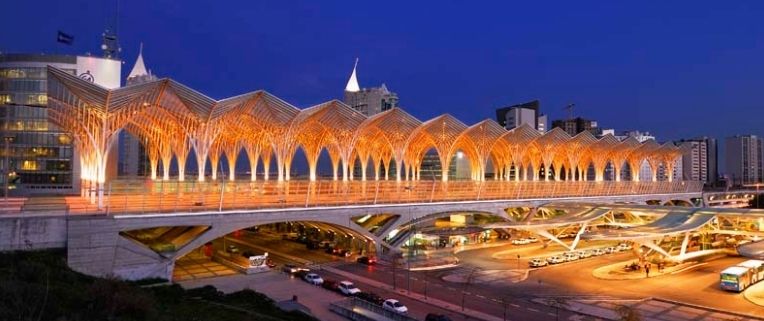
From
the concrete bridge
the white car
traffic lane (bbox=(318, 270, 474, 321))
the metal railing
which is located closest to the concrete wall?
the concrete bridge

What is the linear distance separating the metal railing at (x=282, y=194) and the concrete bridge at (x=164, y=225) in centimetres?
53

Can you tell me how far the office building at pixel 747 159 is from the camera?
580 feet

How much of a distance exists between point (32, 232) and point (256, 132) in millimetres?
28069

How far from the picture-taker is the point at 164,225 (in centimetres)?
3081

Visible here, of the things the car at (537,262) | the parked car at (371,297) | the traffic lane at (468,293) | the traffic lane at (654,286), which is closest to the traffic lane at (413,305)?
the parked car at (371,297)

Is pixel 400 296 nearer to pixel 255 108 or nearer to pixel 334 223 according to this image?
pixel 334 223

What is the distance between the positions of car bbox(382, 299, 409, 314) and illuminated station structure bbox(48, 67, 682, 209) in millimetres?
18055

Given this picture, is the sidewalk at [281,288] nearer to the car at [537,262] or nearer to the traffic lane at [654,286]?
the traffic lane at [654,286]

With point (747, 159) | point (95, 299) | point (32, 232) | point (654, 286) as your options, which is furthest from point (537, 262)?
point (747, 159)

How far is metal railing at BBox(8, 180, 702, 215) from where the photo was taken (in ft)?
100

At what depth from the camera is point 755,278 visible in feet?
114

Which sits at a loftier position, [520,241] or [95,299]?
[95,299]

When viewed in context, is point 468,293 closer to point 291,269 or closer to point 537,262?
point 537,262

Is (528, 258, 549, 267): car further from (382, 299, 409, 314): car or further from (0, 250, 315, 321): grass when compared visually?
(0, 250, 315, 321): grass
